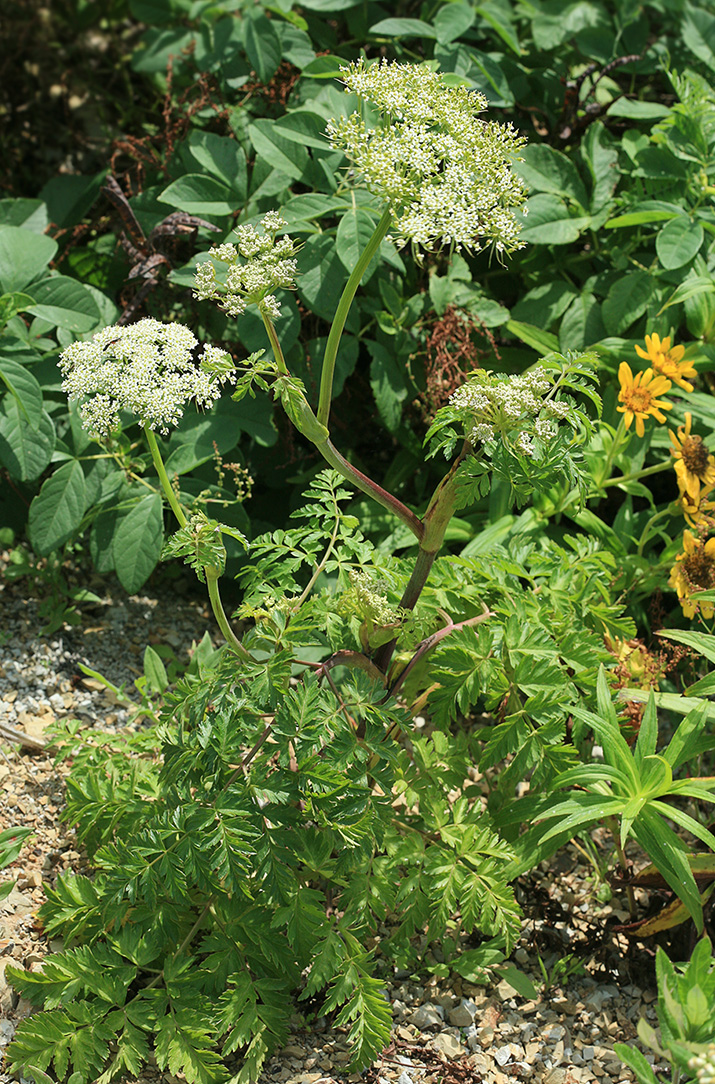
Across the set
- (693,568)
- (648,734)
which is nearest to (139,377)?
(648,734)

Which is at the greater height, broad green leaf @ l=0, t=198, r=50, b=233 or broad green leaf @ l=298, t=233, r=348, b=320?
broad green leaf @ l=298, t=233, r=348, b=320

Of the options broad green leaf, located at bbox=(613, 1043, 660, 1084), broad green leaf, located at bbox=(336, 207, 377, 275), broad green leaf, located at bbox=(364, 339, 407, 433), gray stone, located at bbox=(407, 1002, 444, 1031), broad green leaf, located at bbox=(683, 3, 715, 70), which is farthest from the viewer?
broad green leaf, located at bbox=(683, 3, 715, 70)

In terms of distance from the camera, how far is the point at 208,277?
154cm

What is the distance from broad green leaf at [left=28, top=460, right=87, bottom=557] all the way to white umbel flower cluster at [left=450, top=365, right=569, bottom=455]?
1247 millimetres

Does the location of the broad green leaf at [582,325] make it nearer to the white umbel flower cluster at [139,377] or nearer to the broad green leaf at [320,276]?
the broad green leaf at [320,276]

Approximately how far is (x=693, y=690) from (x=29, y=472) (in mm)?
1730

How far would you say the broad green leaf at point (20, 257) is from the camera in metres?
2.51

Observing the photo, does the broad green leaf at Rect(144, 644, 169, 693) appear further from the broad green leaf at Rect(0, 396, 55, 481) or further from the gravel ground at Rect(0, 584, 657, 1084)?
the broad green leaf at Rect(0, 396, 55, 481)

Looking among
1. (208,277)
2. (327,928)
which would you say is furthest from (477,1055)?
(208,277)

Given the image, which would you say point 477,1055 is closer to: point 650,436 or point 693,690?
point 693,690

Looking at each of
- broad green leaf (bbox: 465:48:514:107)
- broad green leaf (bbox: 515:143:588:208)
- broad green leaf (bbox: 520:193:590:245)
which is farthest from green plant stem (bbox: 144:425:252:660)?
broad green leaf (bbox: 465:48:514:107)

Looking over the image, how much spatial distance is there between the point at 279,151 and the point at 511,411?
1.43 metres

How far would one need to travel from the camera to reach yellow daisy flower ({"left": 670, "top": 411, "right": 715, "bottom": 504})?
2191 mm

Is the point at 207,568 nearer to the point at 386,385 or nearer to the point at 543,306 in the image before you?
the point at 386,385
